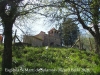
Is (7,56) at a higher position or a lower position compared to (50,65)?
higher

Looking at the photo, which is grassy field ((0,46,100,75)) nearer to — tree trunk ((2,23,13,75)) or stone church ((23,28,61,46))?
tree trunk ((2,23,13,75))

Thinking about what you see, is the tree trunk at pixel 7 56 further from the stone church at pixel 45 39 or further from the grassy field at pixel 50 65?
the stone church at pixel 45 39

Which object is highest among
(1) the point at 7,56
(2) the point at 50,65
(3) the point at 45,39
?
(3) the point at 45,39

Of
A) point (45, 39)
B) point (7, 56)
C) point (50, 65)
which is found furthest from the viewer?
point (45, 39)

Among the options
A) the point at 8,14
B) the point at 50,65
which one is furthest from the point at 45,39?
the point at 8,14

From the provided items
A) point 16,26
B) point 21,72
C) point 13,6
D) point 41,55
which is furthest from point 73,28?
point 13,6

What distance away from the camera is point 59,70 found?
994cm

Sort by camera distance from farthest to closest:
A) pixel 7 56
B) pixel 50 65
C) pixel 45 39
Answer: pixel 45 39, pixel 50 65, pixel 7 56

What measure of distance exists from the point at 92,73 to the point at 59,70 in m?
1.53

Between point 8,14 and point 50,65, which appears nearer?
point 8,14

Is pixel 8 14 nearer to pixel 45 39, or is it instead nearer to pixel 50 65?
pixel 50 65

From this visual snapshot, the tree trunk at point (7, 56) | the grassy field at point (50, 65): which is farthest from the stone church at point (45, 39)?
the tree trunk at point (7, 56)

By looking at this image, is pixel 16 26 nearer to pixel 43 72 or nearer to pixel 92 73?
pixel 43 72

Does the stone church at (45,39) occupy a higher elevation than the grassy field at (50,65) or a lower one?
higher
